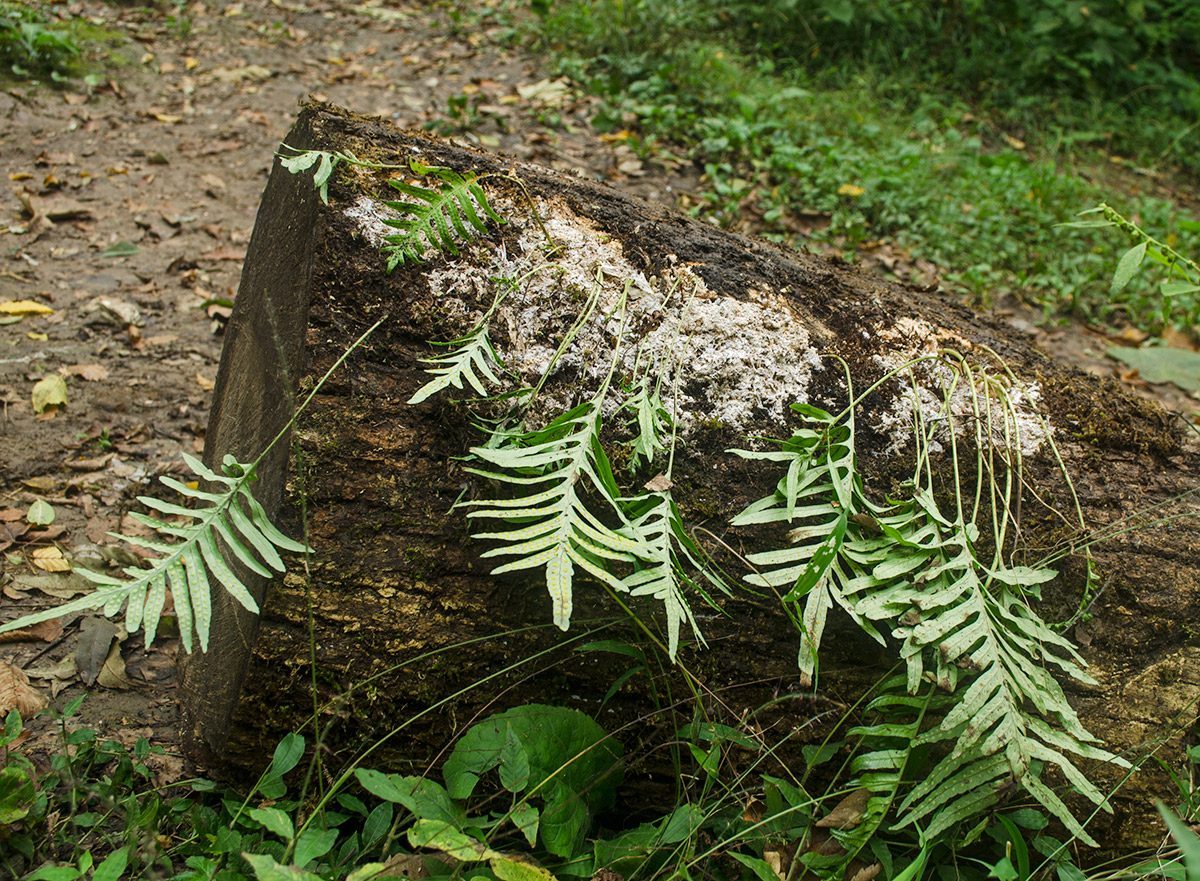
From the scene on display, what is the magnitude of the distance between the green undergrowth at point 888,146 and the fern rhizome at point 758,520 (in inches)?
83.2

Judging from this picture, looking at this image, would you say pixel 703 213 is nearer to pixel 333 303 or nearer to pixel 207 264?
pixel 207 264

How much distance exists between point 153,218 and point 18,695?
108 inches

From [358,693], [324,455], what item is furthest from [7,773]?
[324,455]

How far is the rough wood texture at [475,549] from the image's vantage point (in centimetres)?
132

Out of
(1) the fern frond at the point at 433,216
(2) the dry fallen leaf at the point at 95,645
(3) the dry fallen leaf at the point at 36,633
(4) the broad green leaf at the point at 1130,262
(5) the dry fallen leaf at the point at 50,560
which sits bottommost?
(2) the dry fallen leaf at the point at 95,645

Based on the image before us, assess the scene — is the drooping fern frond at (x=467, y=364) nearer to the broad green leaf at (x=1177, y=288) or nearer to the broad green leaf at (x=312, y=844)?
the broad green leaf at (x=312, y=844)

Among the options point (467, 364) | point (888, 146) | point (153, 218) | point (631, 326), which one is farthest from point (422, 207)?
point (888, 146)

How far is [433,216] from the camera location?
1399mm

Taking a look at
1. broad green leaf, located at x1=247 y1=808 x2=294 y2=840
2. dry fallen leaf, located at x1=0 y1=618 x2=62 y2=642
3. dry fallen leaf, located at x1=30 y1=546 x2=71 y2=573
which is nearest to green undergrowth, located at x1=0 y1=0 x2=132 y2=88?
dry fallen leaf, located at x1=30 y1=546 x2=71 y2=573

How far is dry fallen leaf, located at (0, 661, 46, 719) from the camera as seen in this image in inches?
65.1

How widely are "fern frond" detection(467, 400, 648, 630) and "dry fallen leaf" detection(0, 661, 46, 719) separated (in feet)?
3.97

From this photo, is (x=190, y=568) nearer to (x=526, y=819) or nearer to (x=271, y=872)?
(x=271, y=872)

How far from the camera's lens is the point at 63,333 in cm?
290

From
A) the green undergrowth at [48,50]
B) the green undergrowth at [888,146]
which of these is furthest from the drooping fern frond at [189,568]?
the green undergrowth at [48,50]
